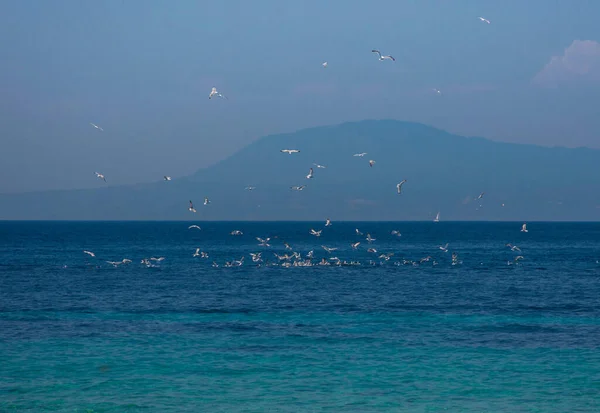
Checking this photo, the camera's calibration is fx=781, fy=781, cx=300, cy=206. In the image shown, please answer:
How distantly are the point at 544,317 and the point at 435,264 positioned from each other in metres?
47.1

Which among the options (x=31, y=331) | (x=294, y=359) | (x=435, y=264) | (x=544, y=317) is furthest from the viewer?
(x=435, y=264)

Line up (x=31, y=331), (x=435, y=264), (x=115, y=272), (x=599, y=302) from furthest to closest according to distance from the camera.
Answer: (x=435, y=264), (x=115, y=272), (x=599, y=302), (x=31, y=331)

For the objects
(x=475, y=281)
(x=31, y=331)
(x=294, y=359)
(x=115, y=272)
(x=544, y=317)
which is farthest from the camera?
(x=115, y=272)

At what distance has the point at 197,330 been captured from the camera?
42.2 meters

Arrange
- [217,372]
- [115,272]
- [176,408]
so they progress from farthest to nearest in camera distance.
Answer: [115,272]
[217,372]
[176,408]

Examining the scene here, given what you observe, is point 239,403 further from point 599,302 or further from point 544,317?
point 599,302

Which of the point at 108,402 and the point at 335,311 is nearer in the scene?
the point at 108,402

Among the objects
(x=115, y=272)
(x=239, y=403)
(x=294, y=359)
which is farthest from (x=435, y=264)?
(x=239, y=403)

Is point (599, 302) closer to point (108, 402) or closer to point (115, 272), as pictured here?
point (108, 402)

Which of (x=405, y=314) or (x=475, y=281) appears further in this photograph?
(x=475, y=281)

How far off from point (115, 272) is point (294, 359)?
51.9 metres

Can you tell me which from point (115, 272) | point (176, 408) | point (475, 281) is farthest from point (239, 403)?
point (115, 272)

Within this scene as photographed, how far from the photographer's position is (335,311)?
5081 cm

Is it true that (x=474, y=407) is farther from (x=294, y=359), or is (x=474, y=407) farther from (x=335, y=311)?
(x=335, y=311)
